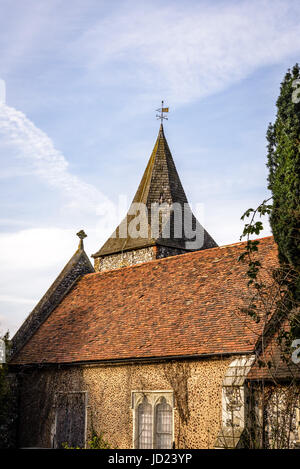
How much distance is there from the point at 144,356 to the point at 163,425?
1.80 meters

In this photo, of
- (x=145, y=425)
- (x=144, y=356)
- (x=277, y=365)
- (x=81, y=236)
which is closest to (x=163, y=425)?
(x=145, y=425)

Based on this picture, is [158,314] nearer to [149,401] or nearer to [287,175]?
[149,401]

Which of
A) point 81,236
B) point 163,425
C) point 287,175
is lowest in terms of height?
point 163,425

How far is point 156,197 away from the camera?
2800 cm

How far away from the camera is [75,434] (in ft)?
56.5

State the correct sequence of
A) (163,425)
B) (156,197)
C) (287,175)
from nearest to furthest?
(287,175) → (163,425) → (156,197)

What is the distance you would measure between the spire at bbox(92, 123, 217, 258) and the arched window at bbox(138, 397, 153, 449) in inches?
440

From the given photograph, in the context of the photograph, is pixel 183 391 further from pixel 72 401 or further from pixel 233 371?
pixel 72 401

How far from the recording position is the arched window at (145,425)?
15.5 metres

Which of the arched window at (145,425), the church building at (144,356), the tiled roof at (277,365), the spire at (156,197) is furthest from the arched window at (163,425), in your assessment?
the spire at (156,197)

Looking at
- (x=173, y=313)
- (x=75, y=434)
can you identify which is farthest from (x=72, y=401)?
(x=173, y=313)

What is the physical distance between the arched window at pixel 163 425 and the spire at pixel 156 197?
452 inches

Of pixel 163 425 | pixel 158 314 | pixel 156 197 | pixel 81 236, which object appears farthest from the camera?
pixel 156 197

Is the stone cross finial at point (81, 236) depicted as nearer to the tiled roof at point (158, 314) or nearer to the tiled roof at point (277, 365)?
the tiled roof at point (158, 314)
